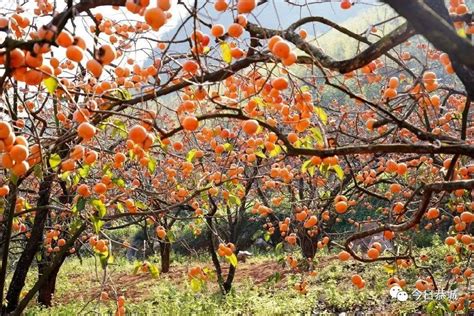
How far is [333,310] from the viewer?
694 cm

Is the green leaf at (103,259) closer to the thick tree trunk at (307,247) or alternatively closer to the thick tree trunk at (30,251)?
the thick tree trunk at (30,251)

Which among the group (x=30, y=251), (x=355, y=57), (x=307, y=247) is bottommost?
(x=307, y=247)

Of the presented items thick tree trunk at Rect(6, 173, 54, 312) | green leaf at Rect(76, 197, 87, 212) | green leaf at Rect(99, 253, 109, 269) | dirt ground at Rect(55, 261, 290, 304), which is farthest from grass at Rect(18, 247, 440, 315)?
green leaf at Rect(76, 197, 87, 212)

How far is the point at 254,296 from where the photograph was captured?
7.96 metres

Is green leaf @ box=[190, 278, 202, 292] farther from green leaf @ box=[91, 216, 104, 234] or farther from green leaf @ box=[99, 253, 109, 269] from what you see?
green leaf @ box=[91, 216, 104, 234]

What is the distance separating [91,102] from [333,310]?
19.8 ft

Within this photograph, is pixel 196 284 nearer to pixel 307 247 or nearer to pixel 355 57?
pixel 355 57

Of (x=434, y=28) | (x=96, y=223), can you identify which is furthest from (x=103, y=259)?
(x=434, y=28)

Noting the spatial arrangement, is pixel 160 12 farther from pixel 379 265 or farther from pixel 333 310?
pixel 379 265

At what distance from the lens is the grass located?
6945mm

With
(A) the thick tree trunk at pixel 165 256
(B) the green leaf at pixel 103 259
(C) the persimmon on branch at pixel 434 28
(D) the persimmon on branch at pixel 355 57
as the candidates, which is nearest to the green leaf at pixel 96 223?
(B) the green leaf at pixel 103 259

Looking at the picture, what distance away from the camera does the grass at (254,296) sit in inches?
273

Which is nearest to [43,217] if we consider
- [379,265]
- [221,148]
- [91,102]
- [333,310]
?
[221,148]

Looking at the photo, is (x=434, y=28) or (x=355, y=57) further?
(x=355, y=57)
